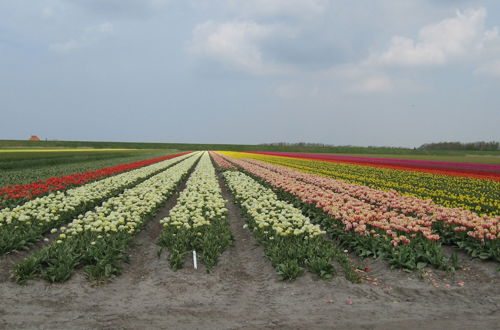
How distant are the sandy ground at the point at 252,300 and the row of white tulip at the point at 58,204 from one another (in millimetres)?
2084

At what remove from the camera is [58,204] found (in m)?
9.98

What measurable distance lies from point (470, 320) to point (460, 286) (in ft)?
3.47

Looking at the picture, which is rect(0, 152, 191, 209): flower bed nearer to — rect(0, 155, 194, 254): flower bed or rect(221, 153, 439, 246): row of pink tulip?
rect(0, 155, 194, 254): flower bed

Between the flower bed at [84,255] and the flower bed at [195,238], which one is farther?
the flower bed at [195,238]

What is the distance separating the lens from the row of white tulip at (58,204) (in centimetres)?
852

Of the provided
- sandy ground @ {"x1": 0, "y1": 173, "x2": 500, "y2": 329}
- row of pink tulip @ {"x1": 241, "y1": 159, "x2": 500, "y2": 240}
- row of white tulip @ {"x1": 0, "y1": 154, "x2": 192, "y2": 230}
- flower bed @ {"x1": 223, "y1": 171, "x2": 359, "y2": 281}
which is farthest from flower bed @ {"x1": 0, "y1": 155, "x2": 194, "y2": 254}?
row of pink tulip @ {"x1": 241, "y1": 159, "x2": 500, "y2": 240}

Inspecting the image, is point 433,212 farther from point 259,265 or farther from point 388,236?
point 259,265

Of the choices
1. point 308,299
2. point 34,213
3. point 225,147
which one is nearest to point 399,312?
point 308,299

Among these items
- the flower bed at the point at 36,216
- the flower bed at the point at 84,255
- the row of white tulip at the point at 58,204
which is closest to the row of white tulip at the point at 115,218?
the flower bed at the point at 84,255

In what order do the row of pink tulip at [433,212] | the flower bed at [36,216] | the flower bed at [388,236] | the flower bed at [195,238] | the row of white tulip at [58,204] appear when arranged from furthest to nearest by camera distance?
the row of white tulip at [58,204], the flower bed at [36,216], the row of pink tulip at [433,212], the flower bed at [195,238], the flower bed at [388,236]

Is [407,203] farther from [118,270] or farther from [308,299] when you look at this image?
[118,270]

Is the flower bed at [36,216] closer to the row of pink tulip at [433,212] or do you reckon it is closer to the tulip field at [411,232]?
the tulip field at [411,232]

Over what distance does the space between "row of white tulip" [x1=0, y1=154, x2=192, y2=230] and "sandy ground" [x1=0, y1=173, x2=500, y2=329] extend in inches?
82.0

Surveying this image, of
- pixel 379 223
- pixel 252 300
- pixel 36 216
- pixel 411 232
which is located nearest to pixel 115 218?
pixel 36 216
